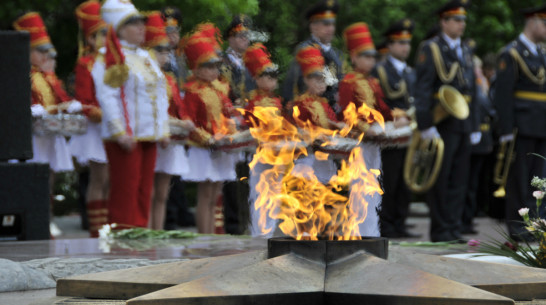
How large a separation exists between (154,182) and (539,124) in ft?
11.9

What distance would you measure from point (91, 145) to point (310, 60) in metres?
2.92

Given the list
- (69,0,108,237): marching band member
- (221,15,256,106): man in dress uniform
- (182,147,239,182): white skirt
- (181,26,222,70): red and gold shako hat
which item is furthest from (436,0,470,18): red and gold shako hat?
(69,0,108,237): marching band member

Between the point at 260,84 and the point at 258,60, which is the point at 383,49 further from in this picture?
the point at 258,60

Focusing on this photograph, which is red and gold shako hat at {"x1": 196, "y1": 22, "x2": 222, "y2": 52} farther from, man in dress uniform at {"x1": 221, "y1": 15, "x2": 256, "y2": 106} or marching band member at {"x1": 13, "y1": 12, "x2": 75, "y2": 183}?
marching band member at {"x1": 13, "y1": 12, "x2": 75, "y2": 183}

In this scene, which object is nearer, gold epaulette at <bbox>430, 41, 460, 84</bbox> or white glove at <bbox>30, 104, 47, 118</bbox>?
white glove at <bbox>30, 104, 47, 118</bbox>

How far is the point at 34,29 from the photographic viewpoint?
458 inches

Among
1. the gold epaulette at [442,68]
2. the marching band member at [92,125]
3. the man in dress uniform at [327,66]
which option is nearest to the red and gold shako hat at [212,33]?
the man in dress uniform at [327,66]

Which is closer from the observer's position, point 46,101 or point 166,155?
point 166,155

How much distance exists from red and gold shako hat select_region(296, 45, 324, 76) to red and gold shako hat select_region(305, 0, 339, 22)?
877mm

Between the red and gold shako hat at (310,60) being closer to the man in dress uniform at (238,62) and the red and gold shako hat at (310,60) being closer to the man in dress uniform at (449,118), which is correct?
the man in dress uniform at (238,62)

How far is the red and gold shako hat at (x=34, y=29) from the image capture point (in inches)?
451

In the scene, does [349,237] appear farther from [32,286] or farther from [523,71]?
[523,71]

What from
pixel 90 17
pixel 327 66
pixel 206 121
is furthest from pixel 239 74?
pixel 90 17

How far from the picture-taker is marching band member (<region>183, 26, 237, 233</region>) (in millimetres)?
9703
